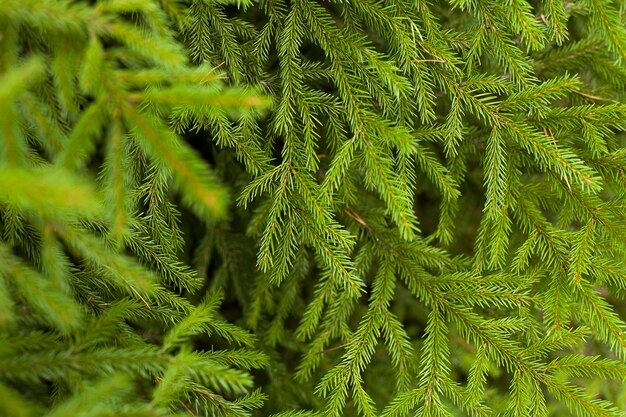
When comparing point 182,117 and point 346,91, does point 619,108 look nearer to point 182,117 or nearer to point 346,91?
point 346,91

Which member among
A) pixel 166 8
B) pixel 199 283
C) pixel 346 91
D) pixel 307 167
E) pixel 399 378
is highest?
pixel 166 8

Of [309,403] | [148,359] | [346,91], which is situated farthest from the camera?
[309,403]

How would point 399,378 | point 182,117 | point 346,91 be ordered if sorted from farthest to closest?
point 399,378 < point 346,91 < point 182,117

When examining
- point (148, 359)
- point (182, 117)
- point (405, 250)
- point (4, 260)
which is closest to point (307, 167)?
point (182, 117)

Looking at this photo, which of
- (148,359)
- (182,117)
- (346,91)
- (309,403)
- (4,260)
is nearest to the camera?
(4,260)

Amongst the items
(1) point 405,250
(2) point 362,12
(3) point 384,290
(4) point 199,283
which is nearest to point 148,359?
(4) point 199,283

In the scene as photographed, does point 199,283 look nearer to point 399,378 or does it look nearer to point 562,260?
point 399,378

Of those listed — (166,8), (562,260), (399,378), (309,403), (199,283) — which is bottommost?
(309,403)

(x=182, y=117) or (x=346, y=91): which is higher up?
(x=182, y=117)

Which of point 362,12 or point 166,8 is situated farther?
point 362,12
